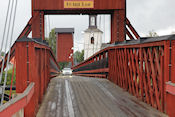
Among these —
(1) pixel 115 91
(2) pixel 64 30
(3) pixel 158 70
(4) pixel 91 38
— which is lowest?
(1) pixel 115 91

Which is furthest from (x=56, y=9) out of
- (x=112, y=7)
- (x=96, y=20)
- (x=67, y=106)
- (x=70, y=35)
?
(x=96, y=20)

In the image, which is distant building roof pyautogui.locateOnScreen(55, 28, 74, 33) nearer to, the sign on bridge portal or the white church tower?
the white church tower

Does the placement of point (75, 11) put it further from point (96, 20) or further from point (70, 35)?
point (96, 20)

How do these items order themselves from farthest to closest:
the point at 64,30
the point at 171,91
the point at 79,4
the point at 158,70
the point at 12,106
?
the point at 64,30 → the point at 79,4 → the point at 158,70 → the point at 171,91 → the point at 12,106

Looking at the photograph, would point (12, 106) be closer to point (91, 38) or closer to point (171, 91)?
point (171, 91)

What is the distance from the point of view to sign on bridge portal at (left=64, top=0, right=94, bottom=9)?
1509cm

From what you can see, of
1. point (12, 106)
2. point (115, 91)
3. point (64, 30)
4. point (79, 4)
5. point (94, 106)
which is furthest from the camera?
point (64, 30)

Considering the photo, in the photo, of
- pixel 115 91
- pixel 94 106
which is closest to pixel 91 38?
pixel 115 91

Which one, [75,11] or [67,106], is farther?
[75,11]

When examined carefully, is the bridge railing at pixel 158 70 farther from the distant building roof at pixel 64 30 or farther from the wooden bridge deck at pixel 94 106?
the distant building roof at pixel 64 30

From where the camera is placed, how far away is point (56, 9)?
15.0 metres

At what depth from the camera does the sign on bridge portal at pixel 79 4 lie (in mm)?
15086

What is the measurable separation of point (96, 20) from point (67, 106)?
68196mm

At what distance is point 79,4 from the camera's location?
15.2 metres
